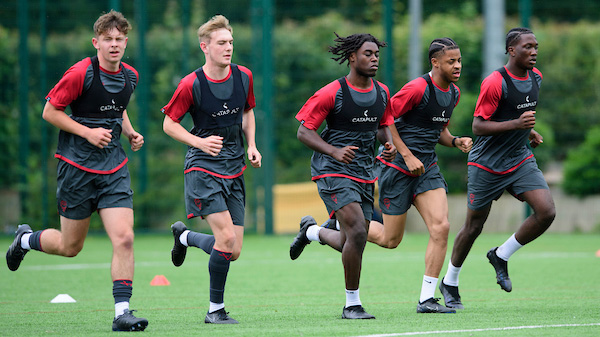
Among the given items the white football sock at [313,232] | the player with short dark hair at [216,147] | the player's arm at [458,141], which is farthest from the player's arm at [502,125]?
the player with short dark hair at [216,147]

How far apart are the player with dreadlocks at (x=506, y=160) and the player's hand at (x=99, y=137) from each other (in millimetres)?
3174

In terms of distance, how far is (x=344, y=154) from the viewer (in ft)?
23.3

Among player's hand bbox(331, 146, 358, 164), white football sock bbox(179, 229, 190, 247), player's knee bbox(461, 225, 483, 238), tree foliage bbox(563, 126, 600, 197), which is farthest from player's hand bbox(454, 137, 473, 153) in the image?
tree foliage bbox(563, 126, 600, 197)

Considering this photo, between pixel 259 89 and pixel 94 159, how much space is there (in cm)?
1142

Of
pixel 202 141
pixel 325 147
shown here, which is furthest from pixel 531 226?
pixel 202 141

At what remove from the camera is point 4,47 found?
59.9 ft

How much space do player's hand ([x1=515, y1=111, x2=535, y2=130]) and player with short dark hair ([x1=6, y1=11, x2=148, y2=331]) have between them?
3174 mm

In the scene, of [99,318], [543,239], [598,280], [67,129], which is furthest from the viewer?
[543,239]

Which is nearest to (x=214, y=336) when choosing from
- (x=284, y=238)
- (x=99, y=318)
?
(x=99, y=318)

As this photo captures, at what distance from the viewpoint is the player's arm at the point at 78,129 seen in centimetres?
661

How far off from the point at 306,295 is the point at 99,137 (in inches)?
129

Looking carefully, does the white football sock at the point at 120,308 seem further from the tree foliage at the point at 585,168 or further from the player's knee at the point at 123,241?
the tree foliage at the point at 585,168

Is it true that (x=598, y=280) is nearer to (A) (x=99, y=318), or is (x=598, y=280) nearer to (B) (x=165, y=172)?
(A) (x=99, y=318)

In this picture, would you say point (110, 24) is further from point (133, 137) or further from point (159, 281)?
point (159, 281)
